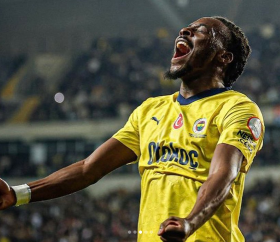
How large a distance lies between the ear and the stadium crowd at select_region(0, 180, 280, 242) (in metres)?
11.0

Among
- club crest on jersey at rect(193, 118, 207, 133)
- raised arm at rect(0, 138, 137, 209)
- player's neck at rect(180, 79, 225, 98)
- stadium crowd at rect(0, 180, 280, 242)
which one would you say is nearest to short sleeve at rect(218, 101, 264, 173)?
club crest on jersey at rect(193, 118, 207, 133)

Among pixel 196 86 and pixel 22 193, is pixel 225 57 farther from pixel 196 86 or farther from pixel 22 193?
pixel 22 193

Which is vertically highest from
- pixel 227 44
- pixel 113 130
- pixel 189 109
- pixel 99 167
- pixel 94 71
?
pixel 227 44

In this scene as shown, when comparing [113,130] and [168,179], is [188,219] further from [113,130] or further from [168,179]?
[113,130]

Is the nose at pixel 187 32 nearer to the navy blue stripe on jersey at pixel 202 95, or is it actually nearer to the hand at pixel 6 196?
the navy blue stripe on jersey at pixel 202 95

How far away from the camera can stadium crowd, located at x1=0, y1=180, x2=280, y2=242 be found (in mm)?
15750

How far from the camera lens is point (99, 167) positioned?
3.69 m

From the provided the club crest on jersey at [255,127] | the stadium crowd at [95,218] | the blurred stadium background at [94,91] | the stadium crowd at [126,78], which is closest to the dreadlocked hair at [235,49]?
the club crest on jersey at [255,127]

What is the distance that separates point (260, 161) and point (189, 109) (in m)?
A: 17.0

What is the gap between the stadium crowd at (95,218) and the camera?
51.7 feet

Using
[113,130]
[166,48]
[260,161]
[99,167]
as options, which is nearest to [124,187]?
[113,130]

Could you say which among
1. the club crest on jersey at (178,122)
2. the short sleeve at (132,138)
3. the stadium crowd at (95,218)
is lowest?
the stadium crowd at (95,218)

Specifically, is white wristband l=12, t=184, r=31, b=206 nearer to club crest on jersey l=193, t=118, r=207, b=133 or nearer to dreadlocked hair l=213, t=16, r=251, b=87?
club crest on jersey l=193, t=118, r=207, b=133

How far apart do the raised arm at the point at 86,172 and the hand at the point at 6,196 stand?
16 centimetres
